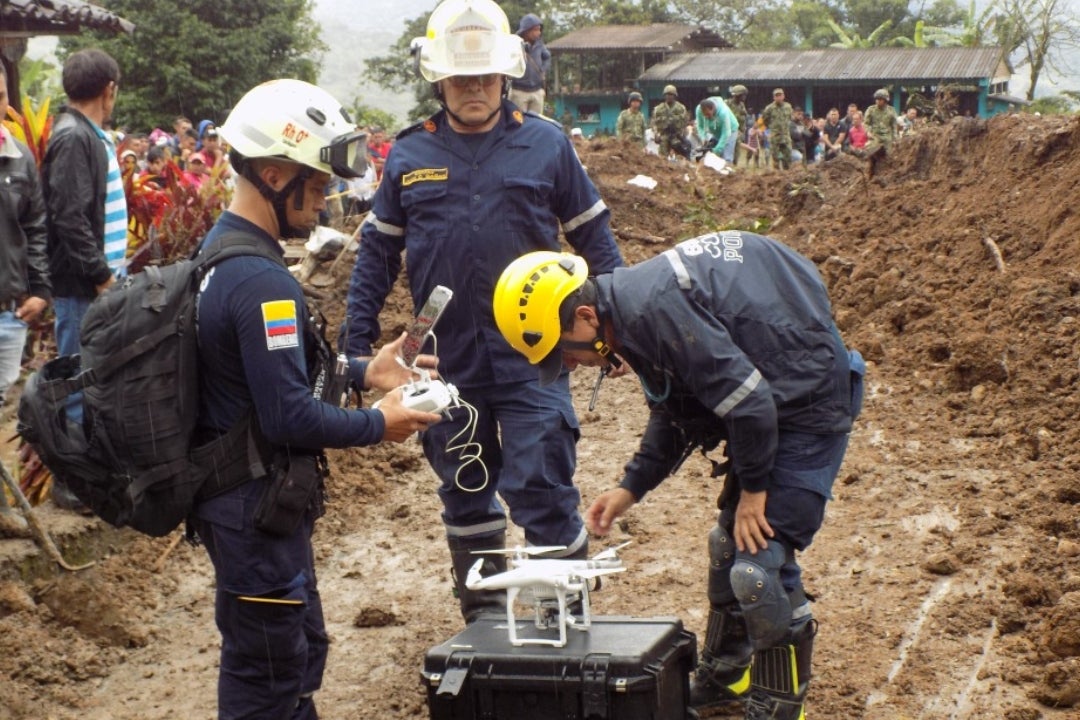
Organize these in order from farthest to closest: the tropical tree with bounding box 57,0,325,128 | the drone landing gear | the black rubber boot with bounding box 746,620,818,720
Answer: the tropical tree with bounding box 57,0,325,128, the black rubber boot with bounding box 746,620,818,720, the drone landing gear

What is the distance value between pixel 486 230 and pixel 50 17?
936 cm

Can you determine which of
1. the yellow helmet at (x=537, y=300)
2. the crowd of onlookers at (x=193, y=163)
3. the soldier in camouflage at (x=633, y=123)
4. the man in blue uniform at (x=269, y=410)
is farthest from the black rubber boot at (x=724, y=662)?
the soldier in camouflage at (x=633, y=123)

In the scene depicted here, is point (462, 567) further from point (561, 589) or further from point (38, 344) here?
point (38, 344)

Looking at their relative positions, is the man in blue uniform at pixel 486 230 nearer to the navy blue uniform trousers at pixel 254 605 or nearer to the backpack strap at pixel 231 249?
the navy blue uniform trousers at pixel 254 605

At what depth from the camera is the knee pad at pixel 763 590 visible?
4.01 meters

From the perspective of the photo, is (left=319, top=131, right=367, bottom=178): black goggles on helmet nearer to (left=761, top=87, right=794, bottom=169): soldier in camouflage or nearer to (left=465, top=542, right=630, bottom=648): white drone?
(left=465, top=542, right=630, bottom=648): white drone

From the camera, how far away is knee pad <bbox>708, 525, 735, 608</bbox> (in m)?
4.49

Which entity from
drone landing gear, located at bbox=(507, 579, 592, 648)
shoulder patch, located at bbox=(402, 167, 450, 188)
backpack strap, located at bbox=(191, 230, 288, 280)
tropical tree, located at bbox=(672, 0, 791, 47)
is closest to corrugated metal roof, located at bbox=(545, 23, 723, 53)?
tropical tree, located at bbox=(672, 0, 791, 47)

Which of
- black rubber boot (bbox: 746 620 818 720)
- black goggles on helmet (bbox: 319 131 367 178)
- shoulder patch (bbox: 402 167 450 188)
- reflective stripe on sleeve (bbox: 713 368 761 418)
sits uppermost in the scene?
black goggles on helmet (bbox: 319 131 367 178)

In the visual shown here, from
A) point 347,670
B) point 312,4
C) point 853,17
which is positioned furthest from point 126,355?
point 853,17

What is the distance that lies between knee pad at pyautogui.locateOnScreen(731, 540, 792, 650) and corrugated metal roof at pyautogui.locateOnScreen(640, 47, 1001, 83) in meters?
35.8

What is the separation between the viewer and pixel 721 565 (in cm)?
452

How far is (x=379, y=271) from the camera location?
5.25 metres

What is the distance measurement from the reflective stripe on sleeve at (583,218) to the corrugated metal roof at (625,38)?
4038 cm
